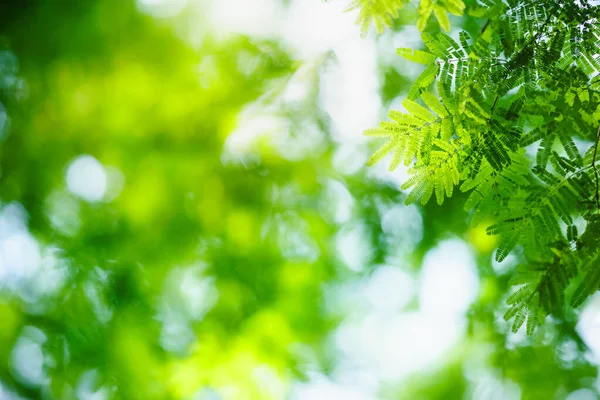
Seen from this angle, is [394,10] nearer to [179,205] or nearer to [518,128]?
[518,128]

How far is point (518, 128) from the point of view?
5.53ft

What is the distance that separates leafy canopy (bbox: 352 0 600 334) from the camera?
61.9 inches

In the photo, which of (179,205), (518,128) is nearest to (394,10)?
(518,128)

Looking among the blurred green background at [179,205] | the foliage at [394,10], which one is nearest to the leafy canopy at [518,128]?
the foliage at [394,10]

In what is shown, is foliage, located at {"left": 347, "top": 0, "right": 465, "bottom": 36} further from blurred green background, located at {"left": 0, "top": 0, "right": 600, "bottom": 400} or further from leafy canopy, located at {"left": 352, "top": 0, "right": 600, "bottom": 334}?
blurred green background, located at {"left": 0, "top": 0, "right": 600, "bottom": 400}

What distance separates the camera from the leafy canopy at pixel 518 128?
1.57 metres

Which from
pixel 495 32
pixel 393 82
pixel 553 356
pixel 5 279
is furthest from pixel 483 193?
pixel 5 279

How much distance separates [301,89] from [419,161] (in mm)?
3944

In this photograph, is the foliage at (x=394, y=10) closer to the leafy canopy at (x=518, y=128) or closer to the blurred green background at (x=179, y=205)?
the leafy canopy at (x=518, y=128)

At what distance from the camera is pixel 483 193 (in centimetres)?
179

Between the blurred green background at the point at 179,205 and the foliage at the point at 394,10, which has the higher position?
the blurred green background at the point at 179,205

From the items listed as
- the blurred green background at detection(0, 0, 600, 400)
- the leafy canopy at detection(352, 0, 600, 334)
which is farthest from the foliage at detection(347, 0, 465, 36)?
the blurred green background at detection(0, 0, 600, 400)

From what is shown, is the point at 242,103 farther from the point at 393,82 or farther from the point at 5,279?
the point at 5,279

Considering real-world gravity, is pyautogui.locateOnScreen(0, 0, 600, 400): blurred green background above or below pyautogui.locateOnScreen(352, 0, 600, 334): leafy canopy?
above
